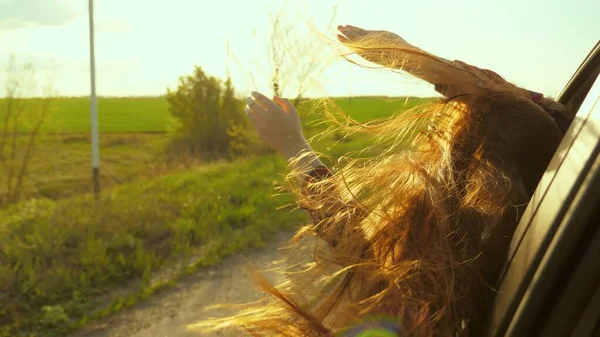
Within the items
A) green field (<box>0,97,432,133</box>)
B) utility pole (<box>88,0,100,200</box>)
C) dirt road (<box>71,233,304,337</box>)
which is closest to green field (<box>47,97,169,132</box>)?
green field (<box>0,97,432,133</box>)

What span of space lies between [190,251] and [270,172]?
186 inches

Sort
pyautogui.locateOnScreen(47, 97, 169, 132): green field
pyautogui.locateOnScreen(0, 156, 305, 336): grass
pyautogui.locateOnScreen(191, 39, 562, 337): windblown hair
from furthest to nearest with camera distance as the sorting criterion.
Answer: pyautogui.locateOnScreen(47, 97, 169, 132): green field < pyautogui.locateOnScreen(0, 156, 305, 336): grass < pyautogui.locateOnScreen(191, 39, 562, 337): windblown hair

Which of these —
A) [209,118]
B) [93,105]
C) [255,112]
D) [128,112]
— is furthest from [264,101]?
[128,112]

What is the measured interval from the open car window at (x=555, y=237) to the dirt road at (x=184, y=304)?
336 cm

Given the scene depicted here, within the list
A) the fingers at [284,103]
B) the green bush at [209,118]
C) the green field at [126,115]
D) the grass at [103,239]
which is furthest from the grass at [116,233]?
the green field at [126,115]

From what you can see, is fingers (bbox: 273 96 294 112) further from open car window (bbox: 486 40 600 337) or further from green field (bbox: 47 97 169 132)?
green field (bbox: 47 97 169 132)

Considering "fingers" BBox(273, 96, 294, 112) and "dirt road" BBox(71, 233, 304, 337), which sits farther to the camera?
"dirt road" BBox(71, 233, 304, 337)

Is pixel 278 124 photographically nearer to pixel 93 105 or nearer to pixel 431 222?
pixel 431 222

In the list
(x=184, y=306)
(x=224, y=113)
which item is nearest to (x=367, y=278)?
(x=184, y=306)

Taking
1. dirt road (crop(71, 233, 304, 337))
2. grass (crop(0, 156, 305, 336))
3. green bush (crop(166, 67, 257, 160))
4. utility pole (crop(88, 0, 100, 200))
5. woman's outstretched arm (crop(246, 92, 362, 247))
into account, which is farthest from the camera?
green bush (crop(166, 67, 257, 160))

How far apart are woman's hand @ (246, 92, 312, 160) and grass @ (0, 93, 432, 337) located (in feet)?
0.28

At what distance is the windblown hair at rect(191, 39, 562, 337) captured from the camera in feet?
3.53

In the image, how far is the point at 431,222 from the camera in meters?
1.11

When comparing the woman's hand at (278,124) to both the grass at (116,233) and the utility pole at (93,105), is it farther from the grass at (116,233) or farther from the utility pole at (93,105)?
the utility pole at (93,105)
